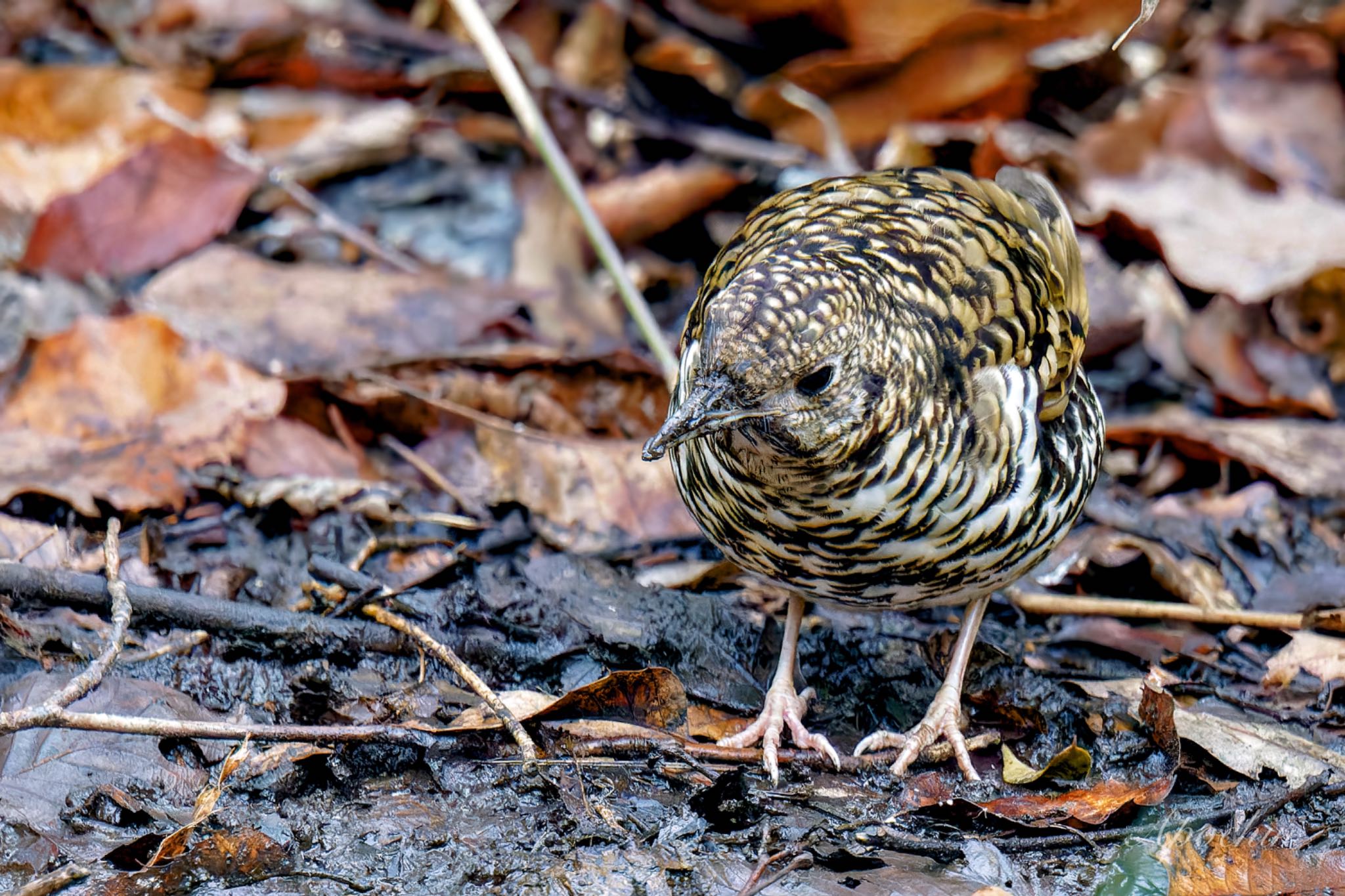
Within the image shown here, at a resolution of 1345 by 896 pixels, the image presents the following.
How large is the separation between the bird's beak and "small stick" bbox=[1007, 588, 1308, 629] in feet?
6.78

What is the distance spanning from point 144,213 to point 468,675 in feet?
10.4

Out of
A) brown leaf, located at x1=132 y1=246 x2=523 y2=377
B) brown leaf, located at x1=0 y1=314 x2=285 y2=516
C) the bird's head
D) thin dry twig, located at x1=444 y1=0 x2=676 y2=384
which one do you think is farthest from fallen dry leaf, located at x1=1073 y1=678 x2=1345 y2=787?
brown leaf, located at x1=0 y1=314 x2=285 y2=516

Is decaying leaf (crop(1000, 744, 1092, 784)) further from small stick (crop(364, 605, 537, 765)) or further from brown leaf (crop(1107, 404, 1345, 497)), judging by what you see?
brown leaf (crop(1107, 404, 1345, 497))

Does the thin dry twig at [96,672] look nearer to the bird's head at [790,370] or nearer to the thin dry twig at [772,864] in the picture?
the bird's head at [790,370]

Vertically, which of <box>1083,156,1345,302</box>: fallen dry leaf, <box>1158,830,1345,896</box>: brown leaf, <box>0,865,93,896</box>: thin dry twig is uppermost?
<box>0,865,93,896</box>: thin dry twig

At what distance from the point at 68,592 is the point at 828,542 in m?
1.87

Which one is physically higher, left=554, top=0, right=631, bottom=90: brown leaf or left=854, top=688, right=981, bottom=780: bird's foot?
left=554, top=0, right=631, bottom=90: brown leaf

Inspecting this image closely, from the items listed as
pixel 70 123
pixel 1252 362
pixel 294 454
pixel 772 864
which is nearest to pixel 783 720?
pixel 772 864

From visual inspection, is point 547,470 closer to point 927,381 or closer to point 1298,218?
point 927,381

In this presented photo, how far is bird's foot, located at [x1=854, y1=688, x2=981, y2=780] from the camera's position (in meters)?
3.86

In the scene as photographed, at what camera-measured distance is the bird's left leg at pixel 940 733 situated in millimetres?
3865

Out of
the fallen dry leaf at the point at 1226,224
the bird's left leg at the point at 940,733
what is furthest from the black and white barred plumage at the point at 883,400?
the fallen dry leaf at the point at 1226,224

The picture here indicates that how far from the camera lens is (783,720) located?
3.93m

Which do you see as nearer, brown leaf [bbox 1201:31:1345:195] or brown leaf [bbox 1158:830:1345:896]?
brown leaf [bbox 1158:830:1345:896]
